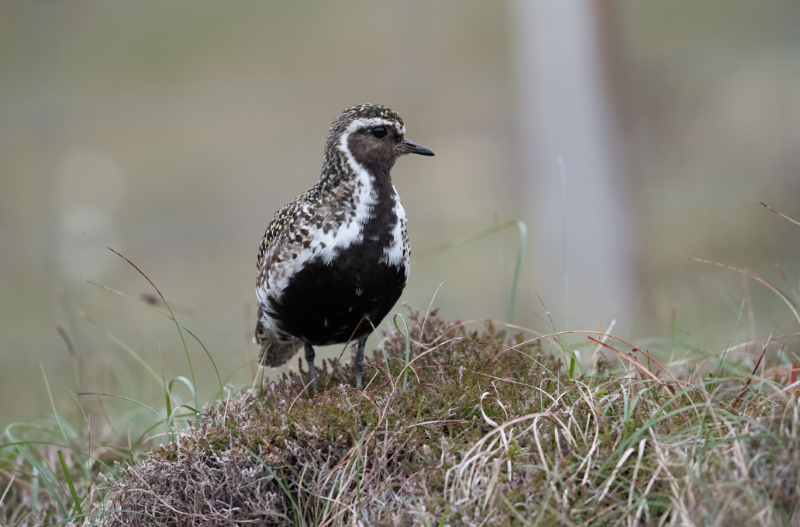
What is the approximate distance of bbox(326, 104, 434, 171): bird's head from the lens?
3.52m

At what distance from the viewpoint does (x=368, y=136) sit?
3551 millimetres

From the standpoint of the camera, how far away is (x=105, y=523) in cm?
281

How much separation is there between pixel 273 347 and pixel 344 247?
128 centimetres

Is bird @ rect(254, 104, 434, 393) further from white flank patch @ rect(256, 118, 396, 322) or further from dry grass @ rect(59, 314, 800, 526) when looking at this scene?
dry grass @ rect(59, 314, 800, 526)

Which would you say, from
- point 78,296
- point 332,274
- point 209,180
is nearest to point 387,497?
point 332,274

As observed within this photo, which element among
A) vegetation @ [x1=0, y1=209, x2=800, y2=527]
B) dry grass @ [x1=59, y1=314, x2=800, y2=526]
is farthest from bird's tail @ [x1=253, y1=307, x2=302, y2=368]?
dry grass @ [x1=59, y1=314, x2=800, y2=526]

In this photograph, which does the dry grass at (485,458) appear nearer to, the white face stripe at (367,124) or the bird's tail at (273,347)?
the bird's tail at (273,347)

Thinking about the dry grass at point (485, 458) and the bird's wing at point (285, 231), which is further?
the bird's wing at point (285, 231)

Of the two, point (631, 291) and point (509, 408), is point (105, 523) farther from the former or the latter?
point (631, 291)

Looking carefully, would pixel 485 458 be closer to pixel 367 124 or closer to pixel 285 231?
pixel 285 231

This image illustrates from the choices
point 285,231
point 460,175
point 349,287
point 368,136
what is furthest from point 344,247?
point 460,175

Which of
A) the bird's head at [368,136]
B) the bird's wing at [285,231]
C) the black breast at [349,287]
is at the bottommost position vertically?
the black breast at [349,287]

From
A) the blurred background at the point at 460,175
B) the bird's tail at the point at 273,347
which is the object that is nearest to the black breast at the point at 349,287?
the bird's tail at the point at 273,347

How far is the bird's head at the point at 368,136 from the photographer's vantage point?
11.6 ft
